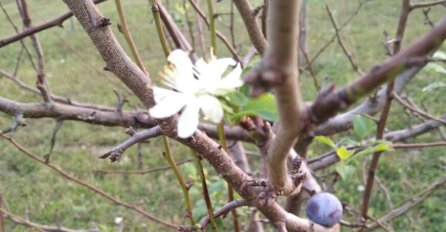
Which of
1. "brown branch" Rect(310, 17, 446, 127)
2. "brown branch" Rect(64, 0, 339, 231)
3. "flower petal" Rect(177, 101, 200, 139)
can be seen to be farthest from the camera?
"brown branch" Rect(64, 0, 339, 231)

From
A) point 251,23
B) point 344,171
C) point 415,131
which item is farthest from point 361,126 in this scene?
point 415,131

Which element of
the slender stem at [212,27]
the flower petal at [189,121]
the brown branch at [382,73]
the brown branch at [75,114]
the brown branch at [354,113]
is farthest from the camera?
the brown branch at [354,113]

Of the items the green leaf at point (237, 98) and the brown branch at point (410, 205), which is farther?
the brown branch at point (410, 205)

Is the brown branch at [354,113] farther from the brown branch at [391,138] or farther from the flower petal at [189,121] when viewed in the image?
the flower petal at [189,121]

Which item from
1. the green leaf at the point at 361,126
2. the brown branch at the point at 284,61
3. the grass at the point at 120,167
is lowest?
the brown branch at the point at 284,61

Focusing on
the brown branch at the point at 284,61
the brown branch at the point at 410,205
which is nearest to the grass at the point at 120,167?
the brown branch at the point at 410,205

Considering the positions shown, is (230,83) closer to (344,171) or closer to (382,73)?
(382,73)

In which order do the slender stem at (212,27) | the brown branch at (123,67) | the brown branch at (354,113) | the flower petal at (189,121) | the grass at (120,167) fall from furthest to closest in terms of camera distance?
the grass at (120,167), the brown branch at (354,113), the slender stem at (212,27), the brown branch at (123,67), the flower petal at (189,121)

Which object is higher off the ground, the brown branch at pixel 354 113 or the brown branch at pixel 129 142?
the brown branch at pixel 354 113

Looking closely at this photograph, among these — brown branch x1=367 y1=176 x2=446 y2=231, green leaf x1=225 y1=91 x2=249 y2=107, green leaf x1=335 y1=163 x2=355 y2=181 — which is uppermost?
brown branch x1=367 y1=176 x2=446 y2=231

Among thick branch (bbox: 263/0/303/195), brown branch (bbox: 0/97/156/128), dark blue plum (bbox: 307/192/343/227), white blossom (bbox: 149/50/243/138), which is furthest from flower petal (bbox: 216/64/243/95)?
brown branch (bbox: 0/97/156/128)

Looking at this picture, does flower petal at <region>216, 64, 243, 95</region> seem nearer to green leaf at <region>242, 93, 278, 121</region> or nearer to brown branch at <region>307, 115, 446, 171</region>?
green leaf at <region>242, 93, 278, 121</region>
